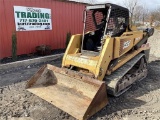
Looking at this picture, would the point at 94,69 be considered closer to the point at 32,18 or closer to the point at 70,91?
the point at 70,91

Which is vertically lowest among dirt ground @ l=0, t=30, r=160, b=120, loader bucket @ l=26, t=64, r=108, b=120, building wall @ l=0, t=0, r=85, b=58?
dirt ground @ l=0, t=30, r=160, b=120

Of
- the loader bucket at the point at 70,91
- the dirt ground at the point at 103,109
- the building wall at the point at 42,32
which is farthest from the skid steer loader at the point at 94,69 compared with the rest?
the building wall at the point at 42,32

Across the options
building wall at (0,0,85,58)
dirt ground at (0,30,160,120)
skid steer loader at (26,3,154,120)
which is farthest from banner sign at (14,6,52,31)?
skid steer loader at (26,3,154,120)

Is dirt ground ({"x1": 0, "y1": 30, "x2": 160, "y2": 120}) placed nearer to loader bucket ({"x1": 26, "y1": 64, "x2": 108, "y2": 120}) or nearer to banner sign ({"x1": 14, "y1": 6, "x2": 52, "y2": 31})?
loader bucket ({"x1": 26, "y1": 64, "x2": 108, "y2": 120})

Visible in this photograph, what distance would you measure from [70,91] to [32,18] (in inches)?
208

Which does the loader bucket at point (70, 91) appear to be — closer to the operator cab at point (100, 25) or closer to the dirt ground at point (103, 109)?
the dirt ground at point (103, 109)

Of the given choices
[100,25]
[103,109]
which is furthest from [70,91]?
[100,25]

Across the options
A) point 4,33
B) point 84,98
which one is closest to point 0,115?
point 84,98

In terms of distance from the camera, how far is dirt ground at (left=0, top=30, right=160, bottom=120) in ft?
13.3

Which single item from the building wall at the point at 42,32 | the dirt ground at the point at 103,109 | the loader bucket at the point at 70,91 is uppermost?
the building wall at the point at 42,32

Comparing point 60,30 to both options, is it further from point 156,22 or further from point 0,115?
→ point 156,22

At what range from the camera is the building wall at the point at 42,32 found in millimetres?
7957

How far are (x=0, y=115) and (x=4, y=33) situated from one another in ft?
15.4

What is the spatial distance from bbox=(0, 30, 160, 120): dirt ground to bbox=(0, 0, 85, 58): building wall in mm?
2607
